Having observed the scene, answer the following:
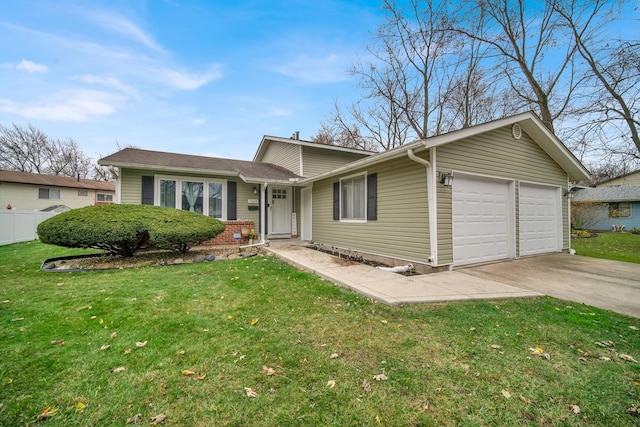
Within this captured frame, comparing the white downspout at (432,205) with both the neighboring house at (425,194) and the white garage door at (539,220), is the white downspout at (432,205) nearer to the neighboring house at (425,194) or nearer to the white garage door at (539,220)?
the neighboring house at (425,194)

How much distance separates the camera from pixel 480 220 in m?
6.45

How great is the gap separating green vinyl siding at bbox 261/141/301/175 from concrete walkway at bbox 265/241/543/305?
6261mm

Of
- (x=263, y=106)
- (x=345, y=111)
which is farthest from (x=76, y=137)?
(x=345, y=111)

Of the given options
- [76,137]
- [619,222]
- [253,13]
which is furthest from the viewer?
[76,137]

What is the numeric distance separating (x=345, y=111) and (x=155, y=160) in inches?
520

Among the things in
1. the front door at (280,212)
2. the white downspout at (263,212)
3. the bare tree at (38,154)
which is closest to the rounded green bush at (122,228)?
the white downspout at (263,212)

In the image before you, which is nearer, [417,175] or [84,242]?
[417,175]

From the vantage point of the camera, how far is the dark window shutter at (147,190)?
30.3 ft

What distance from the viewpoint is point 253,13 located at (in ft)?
30.5

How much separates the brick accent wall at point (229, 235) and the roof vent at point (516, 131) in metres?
8.81

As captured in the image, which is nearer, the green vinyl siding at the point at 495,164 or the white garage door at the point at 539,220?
the green vinyl siding at the point at 495,164

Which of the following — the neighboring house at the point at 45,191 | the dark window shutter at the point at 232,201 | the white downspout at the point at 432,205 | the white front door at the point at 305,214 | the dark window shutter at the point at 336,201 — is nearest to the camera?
the white downspout at the point at 432,205

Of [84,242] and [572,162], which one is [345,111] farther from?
[84,242]

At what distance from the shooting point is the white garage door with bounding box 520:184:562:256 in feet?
24.2
